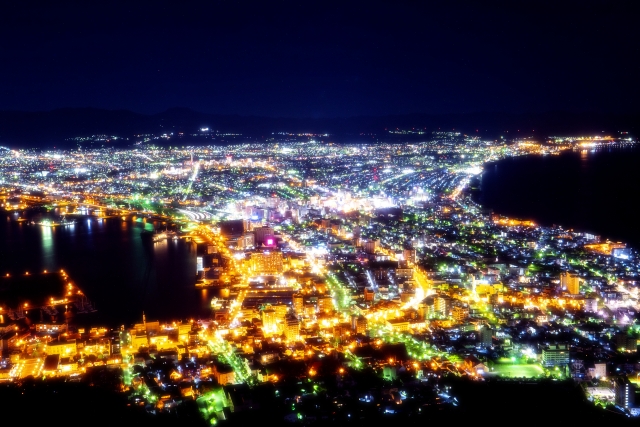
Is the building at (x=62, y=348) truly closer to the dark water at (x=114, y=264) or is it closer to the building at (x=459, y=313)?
the dark water at (x=114, y=264)

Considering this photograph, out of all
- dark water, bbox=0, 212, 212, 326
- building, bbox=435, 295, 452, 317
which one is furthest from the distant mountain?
building, bbox=435, 295, 452, 317

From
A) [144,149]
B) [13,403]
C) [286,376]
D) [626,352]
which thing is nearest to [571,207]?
[626,352]

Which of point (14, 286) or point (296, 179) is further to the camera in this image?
point (296, 179)

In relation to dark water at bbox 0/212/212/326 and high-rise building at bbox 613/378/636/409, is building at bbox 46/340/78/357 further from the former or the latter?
high-rise building at bbox 613/378/636/409

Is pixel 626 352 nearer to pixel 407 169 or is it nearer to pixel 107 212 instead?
pixel 107 212

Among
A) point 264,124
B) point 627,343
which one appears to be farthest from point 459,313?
point 264,124
